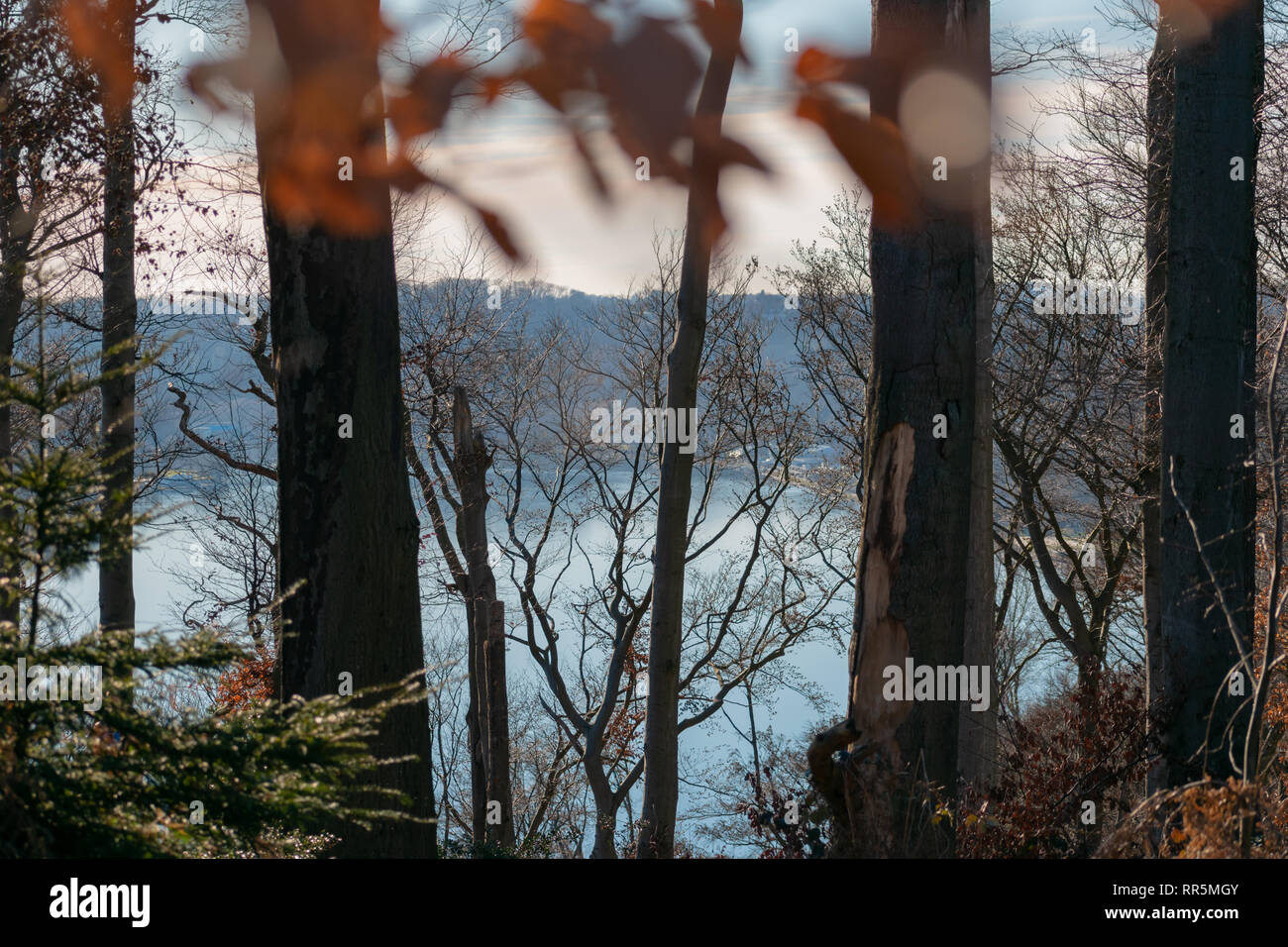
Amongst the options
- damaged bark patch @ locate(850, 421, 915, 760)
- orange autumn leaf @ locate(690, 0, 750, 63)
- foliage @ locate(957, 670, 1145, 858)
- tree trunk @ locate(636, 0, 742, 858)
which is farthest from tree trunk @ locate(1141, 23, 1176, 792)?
damaged bark patch @ locate(850, 421, 915, 760)

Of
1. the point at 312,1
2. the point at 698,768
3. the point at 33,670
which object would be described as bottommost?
the point at 698,768

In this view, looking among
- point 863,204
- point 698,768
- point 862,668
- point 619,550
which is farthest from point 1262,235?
point 698,768

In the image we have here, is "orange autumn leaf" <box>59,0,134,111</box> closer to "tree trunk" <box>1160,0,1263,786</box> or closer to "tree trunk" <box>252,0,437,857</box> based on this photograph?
"tree trunk" <box>252,0,437,857</box>

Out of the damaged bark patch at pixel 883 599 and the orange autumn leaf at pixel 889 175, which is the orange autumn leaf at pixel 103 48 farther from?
the damaged bark patch at pixel 883 599

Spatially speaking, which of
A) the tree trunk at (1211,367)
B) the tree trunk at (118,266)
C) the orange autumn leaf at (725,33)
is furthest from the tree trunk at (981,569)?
the tree trunk at (118,266)

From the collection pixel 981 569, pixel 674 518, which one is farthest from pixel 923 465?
pixel 674 518

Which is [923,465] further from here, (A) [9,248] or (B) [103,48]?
(A) [9,248]
